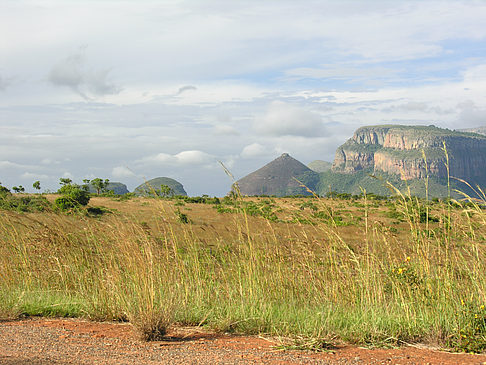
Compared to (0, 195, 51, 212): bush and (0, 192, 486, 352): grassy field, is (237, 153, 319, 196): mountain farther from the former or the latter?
(0, 192, 486, 352): grassy field

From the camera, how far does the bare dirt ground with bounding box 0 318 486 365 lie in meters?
4.15

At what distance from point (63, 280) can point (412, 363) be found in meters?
5.40

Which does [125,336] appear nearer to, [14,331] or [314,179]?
[14,331]

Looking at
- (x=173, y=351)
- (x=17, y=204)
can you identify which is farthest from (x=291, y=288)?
(x=17, y=204)

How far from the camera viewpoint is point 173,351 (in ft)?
14.7

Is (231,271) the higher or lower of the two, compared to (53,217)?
lower

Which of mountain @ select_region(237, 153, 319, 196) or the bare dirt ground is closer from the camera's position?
the bare dirt ground

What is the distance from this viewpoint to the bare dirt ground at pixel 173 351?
4148mm

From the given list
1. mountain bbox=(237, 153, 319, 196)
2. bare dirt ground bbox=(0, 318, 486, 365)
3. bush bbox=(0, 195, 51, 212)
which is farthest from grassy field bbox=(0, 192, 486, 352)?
mountain bbox=(237, 153, 319, 196)

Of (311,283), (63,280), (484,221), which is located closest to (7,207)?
(63,280)

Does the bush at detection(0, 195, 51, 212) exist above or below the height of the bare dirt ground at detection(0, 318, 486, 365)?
above

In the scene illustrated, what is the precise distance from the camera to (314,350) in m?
4.51

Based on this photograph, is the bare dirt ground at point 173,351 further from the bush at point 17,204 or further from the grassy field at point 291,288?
the bush at point 17,204

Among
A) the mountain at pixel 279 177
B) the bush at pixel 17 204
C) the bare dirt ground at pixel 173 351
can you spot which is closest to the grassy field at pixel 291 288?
the bare dirt ground at pixel 173 351
